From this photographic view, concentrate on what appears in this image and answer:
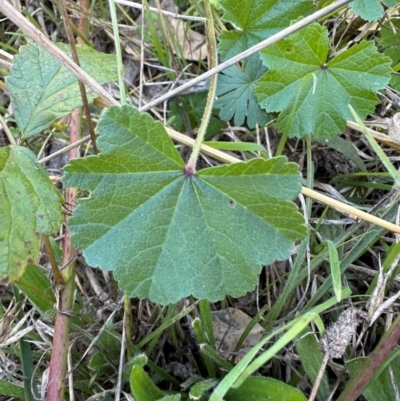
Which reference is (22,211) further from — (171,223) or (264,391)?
(264,391)

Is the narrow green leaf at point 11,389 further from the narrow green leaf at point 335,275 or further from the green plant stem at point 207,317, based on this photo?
the narrow green leaf at point 335,275

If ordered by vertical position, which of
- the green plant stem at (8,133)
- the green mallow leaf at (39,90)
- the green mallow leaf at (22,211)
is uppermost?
the green mallow leaf at (39,90)

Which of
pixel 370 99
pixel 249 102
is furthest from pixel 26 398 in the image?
pixel 370 99

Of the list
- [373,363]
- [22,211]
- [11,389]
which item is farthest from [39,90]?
[373,363]

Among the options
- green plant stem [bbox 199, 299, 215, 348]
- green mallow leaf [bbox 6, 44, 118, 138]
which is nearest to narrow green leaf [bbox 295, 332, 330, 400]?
green plant stem [bbox 199, 299, 215, 348]

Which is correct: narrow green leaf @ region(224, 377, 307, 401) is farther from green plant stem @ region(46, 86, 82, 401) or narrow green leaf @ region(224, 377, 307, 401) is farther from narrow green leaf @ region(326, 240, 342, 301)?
green plant stem @ region(46, 86, 82, 401)

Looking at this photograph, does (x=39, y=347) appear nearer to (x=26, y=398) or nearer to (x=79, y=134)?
(x=26, y=398)

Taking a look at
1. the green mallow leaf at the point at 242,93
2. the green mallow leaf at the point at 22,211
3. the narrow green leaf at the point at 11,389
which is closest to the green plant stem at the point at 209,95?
the green mallow leaf at the point at 242,93
